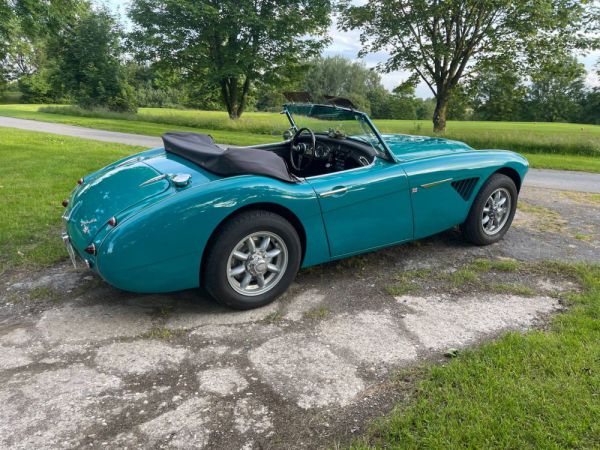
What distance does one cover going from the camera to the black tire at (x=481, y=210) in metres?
4.18

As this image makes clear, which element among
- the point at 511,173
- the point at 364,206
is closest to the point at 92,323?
the point at 364,206

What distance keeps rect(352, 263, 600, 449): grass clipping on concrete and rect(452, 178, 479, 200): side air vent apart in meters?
1.54

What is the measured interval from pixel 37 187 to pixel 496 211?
20.0 ft

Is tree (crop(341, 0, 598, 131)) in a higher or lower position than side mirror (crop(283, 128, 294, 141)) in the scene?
higher

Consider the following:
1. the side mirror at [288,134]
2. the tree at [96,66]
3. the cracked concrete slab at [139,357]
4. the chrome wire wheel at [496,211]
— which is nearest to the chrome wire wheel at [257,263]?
the cracked concrete slab at [139,357]

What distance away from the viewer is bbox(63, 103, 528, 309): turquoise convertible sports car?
2.77m

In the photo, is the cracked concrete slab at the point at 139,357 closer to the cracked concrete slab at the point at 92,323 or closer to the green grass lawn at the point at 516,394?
the cracked concrete slab at the point at 92,323

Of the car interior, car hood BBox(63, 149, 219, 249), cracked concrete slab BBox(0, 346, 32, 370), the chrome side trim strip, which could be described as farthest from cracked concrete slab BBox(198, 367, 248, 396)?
the chrome side trim strip

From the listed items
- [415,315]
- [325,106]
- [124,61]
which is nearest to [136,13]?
[124,61]

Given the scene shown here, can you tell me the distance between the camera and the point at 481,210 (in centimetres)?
420

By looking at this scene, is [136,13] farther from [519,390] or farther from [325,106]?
[519,390]

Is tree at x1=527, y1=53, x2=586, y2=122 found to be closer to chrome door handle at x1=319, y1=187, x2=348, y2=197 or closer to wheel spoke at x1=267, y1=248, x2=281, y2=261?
chrome door handle at x1=319, y1=187, x2=348, y2=197

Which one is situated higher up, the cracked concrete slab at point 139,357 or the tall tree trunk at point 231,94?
the tall tree trunk at point 231,94

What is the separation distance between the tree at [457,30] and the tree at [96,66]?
18.8 metres
